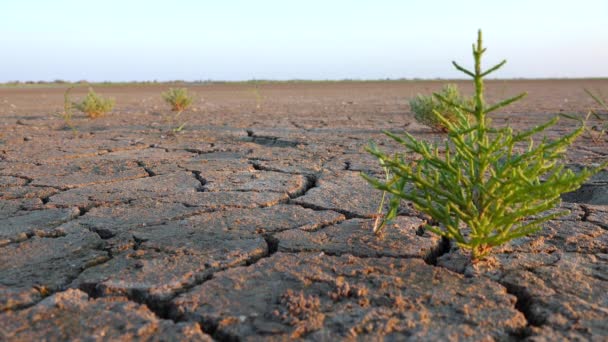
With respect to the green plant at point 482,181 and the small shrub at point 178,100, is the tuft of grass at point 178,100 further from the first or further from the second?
the green plant at point 482,181

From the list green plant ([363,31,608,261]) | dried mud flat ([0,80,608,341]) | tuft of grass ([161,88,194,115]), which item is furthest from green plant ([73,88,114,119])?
green plant ([363,31,608,261])

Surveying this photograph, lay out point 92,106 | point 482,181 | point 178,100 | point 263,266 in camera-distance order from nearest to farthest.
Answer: point 482,181
point 263,266
point 92,106
point 178,100

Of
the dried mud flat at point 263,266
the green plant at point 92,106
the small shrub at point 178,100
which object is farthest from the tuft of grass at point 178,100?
the dried mud flat at point 263,266

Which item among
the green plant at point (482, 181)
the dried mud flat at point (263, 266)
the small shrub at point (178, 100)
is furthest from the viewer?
the small shrub at point (178, 100)

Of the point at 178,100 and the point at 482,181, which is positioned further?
the point at 178,100

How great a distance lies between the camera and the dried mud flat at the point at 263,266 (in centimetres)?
145

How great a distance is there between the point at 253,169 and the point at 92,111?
15.7 ft

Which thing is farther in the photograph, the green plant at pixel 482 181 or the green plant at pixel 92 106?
the green plant at pixel 92 106

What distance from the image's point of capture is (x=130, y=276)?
1.76 meters

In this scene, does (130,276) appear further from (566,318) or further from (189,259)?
(566,318)

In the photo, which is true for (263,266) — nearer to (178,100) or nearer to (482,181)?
(482,181)

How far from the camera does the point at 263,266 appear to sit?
185cm

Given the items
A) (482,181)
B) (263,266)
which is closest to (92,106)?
(263,266)

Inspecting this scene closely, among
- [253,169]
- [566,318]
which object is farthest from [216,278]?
[253,169]
